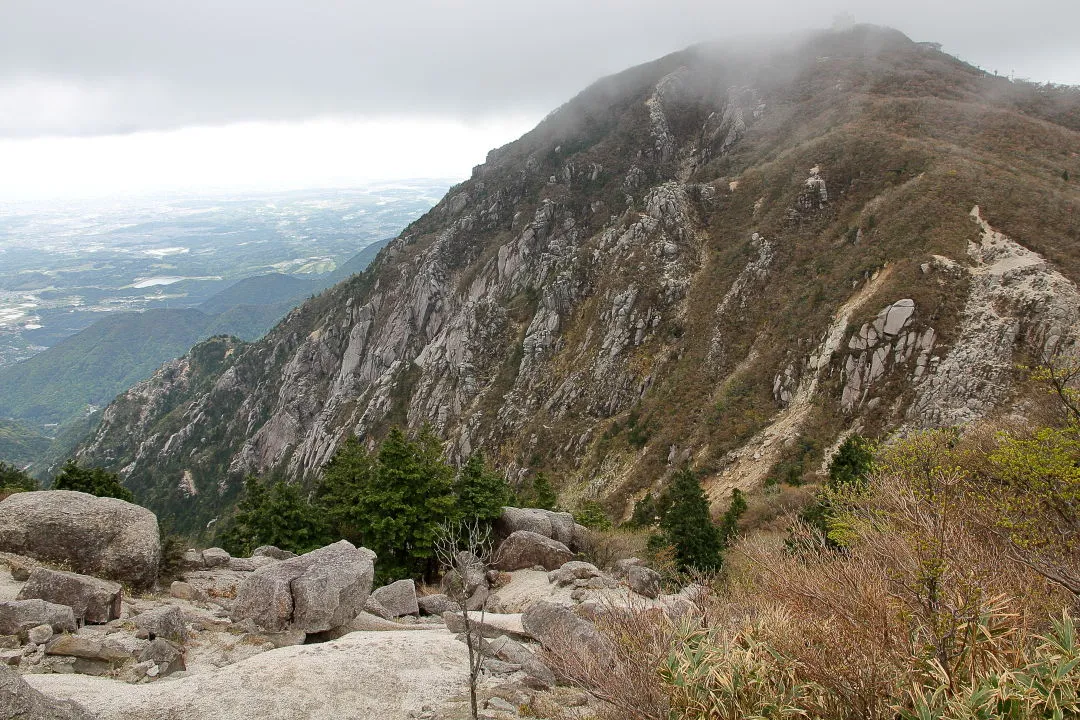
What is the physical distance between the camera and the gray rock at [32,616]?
45.1ft

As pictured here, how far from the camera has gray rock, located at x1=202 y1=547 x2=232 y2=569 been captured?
26.0m

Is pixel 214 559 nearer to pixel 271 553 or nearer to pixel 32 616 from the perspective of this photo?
pixel 271 553

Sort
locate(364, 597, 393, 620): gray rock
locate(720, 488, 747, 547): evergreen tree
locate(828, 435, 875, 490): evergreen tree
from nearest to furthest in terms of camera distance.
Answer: locate(364, 597, 393, 620): gray rock < locate(828, 435, 875, 490): evergreen tree < locate(720, 488, 747, 547): evergreen tree

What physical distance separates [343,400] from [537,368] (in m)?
63.3

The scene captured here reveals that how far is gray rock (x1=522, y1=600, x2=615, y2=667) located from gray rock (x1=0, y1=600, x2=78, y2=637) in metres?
12.7

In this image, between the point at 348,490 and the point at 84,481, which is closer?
the point at 84,481

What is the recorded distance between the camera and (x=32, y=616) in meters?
14.1

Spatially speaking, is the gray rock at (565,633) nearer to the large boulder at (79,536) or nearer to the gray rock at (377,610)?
the gray rock at (377,610)

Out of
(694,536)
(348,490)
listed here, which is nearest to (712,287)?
(694,536)

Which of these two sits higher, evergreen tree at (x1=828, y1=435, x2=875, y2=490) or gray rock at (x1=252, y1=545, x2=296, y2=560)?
evergreen tree at (x1=828, y1=435, x2=875, y2=490)

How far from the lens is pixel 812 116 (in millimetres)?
83750

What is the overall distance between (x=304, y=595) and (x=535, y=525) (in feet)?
53.3

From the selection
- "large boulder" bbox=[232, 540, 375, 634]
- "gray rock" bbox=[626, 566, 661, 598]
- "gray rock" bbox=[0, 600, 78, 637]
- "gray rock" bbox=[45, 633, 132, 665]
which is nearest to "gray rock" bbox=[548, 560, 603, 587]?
"gray rock" bbox=[626, 566, 661, 598]

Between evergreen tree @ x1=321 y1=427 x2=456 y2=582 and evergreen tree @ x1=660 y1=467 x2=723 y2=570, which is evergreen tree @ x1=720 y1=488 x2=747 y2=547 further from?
evergreen tree @ x1=321 y1=427 x2=456 y2=582
